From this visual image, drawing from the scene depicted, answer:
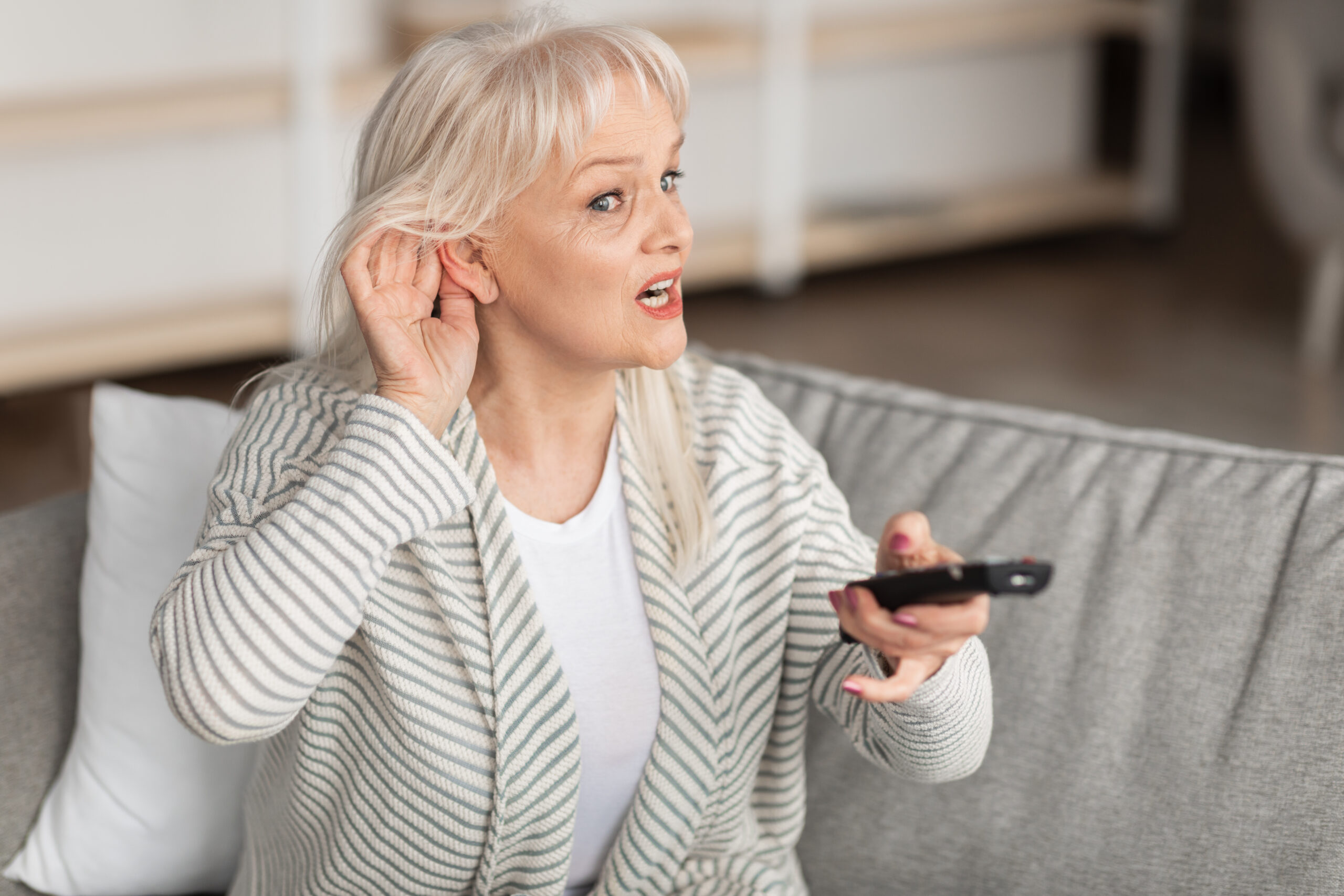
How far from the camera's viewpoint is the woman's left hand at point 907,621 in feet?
3.16

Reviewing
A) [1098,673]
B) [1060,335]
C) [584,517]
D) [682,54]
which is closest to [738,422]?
[584,517]

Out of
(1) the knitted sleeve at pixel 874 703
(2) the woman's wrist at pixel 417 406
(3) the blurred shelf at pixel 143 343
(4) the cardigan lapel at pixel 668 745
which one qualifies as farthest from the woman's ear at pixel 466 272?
(3) the blurred shelf at pixel 143 343

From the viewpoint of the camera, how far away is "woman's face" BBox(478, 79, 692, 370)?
45.3 inches

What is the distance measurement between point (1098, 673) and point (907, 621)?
1.39 feet

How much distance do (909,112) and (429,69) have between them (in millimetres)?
4096

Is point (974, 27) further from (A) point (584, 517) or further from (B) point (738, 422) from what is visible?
(A) point (584, 517)

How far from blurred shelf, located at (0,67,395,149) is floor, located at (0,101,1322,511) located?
62 cm

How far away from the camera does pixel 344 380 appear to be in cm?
127

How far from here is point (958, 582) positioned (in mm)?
928

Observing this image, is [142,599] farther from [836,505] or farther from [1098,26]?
[1098,26]

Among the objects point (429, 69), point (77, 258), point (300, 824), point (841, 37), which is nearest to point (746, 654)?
point (300, 824)

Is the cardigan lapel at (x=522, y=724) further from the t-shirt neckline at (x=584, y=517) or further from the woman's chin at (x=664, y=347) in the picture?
the woman's chin at (x=664, y=347)

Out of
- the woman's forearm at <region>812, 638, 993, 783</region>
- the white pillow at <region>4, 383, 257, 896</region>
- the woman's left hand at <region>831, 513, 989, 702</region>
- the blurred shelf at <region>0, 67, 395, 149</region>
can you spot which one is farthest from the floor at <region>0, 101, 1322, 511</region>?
the woman's left hand at <region>831, 513, 989, 702</region>

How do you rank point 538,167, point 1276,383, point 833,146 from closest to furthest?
point 538,167 → point 1276,383 → point 833,146
